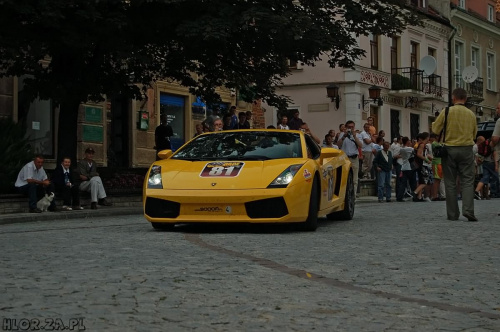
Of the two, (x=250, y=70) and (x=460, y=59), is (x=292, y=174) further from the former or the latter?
(x=460, y=59)

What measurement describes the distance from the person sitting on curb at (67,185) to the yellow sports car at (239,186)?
25.1 feet

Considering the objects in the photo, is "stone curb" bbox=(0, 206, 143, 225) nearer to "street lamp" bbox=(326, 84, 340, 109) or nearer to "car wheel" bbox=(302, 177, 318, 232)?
"car wheel" bbox=(302, 177, 318, 232)

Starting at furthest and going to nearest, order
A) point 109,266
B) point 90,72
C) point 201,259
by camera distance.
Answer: point 90,72 < point 201,259 < point 109,266

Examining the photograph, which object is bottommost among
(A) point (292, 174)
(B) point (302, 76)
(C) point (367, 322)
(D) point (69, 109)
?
(C) point (367, 322)

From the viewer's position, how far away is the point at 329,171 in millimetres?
14156

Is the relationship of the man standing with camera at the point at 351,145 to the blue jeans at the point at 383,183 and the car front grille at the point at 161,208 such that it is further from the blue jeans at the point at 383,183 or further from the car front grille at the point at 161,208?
the car front grille at the point at 161,208

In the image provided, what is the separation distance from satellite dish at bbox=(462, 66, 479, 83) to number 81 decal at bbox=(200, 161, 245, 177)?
140 feet

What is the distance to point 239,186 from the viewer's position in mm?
12453

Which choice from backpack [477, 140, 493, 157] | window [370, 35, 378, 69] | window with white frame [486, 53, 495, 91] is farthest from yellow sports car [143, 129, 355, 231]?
window with white frame [486, 53, 495, 91]

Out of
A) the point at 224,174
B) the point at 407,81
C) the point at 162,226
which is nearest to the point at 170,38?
the point at 162,226

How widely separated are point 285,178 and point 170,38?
9762 mm

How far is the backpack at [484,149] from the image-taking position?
27.5m

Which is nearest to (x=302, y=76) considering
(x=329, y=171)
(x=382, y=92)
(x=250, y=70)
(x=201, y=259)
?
(x=382, y=92)

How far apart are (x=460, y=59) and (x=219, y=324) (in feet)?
176
